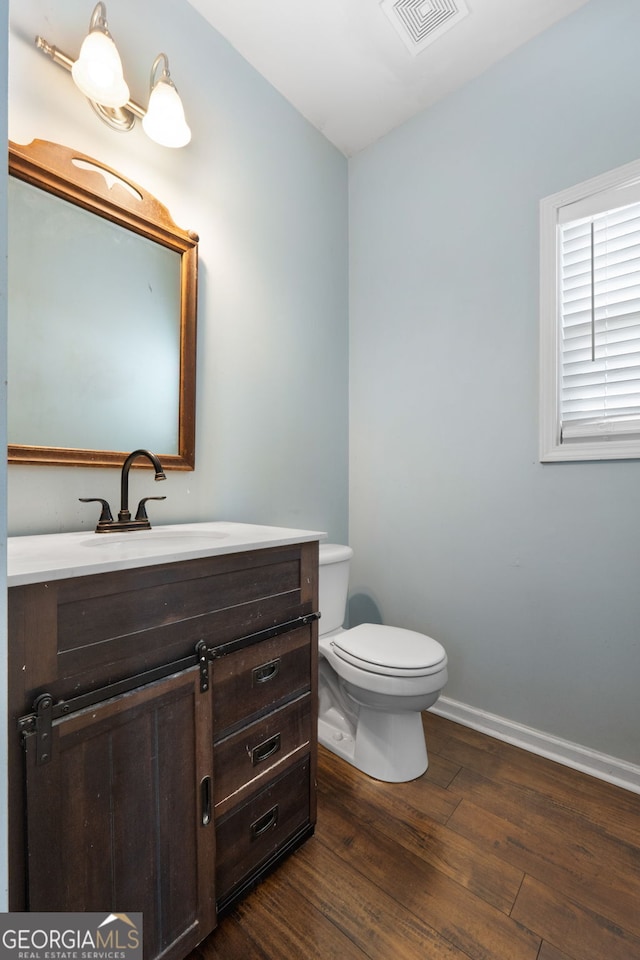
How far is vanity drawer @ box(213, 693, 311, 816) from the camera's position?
973 millimetres

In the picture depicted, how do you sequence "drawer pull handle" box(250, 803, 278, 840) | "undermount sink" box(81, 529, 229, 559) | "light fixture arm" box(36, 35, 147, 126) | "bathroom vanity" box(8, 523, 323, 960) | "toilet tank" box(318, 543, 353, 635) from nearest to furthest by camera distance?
"bathroom vanity" box(8, 523, 323, 960)
"undermount sink" box(81, 529, 229, 559)
"drawer pull handle" box(250, 803, 278, 840)
"light fixture arm" box(36, 35, 147, 126)
"toilet tank" box(318, 543, 353, 635)

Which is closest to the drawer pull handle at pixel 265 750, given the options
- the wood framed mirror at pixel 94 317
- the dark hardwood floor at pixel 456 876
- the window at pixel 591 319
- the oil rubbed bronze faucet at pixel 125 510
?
the dark hardwood floor at pixel 456 876

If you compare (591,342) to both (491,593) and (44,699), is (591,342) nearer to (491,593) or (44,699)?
(491,593)

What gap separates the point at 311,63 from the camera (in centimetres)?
176

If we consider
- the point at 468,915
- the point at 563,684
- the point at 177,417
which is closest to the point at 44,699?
the point at 177,417

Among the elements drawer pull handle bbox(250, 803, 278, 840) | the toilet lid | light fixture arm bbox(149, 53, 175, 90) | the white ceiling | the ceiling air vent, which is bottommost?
drawer pull handle bbox(250, 803, 278, 840)

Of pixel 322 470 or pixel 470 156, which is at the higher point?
pixel 470 156

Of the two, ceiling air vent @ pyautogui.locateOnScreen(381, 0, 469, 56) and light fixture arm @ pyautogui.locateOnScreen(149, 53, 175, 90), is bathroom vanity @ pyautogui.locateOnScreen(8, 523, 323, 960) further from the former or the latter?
ceiling air vent @ pyautogui.locateOnScreen(381, 0, 469, 56)

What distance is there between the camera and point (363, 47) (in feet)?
5.55

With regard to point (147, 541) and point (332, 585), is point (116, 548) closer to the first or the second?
point (147, 541)

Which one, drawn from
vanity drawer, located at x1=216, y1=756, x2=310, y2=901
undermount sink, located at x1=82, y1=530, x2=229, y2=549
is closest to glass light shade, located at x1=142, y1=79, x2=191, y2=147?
undermount sink, located at x1=82, y1=530, x2=229, y2=549

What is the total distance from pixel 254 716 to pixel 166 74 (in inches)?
74.5

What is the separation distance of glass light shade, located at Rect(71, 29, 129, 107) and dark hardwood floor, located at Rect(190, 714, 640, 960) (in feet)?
A: 7.18

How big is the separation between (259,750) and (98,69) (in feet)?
6.18
